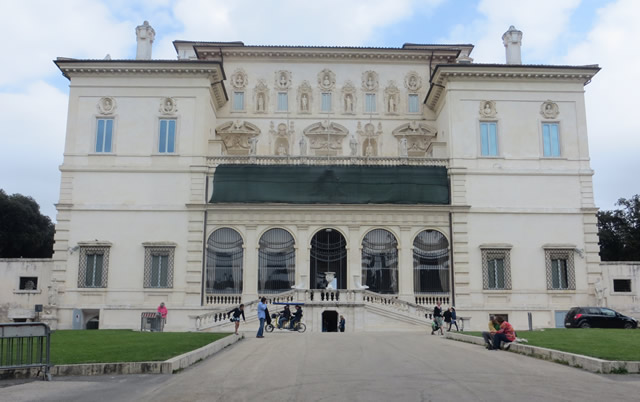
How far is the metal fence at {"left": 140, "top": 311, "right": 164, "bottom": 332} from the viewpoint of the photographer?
113ft

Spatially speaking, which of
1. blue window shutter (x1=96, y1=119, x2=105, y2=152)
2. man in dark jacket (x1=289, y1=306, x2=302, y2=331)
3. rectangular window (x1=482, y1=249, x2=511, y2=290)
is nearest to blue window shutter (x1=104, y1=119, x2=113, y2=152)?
blue window shutter (x1=96, y1=119, x2=105, y2=152)

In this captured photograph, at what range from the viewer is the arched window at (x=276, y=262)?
126 ft

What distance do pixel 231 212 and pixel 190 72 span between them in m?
9.23

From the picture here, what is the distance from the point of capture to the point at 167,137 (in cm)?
3994

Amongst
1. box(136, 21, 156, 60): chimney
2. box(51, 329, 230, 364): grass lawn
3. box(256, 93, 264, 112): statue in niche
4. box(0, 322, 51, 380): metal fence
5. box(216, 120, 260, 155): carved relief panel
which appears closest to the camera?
box(0, 322, 51, 380): metal fence

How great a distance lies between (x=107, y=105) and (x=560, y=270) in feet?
97.4

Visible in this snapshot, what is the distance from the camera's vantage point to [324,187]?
39750 mm

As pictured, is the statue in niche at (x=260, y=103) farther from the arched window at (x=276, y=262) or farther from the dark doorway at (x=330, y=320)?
the dark doorway at (x=330, y=320)

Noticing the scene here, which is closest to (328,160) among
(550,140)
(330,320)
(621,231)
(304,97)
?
(304,97)

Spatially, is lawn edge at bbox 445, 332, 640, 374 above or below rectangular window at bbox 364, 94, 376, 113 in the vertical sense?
below

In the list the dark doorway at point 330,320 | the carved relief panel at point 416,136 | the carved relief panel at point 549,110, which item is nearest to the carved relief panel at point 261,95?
the carved relief panel at point 416,136

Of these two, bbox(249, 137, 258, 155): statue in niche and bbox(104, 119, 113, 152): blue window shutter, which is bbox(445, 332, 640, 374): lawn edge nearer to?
bbox(249, 137, 258, 155): statue in niche

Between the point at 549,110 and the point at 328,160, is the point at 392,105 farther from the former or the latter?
the point at 549,110

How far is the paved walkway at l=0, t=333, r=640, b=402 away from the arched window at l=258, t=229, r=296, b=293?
19.0m
